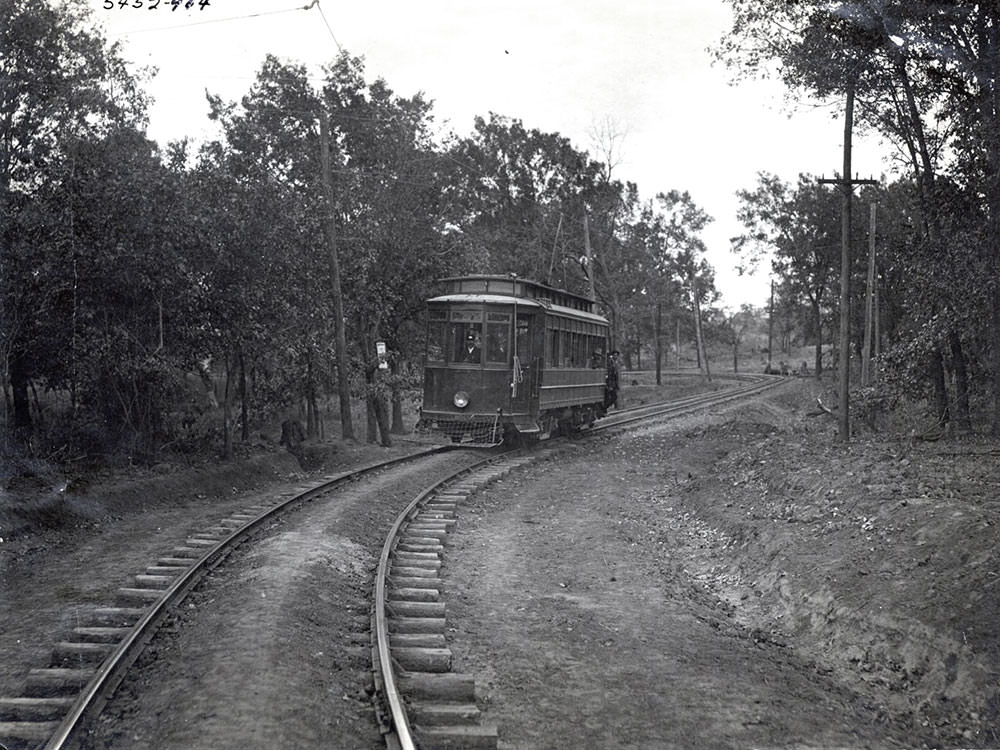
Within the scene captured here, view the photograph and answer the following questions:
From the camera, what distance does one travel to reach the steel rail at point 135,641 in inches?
193

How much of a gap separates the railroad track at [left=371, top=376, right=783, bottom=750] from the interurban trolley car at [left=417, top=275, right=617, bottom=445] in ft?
18.2

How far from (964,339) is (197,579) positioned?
50.9 feet

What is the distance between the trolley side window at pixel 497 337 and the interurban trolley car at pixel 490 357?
0.07 feet

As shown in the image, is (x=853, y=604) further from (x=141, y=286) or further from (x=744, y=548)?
(x=141, y=286)

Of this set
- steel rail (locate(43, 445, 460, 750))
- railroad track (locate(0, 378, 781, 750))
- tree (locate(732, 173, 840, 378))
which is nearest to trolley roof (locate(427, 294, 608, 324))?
steel rail (locate(43, 445, 460, 750))

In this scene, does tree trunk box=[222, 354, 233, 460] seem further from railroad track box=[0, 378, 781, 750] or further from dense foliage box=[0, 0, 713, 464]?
railroad track box=[0, 378, 781, 750]

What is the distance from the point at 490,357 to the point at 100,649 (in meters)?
12.3

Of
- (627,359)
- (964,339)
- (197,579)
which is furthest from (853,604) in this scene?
(627,359)

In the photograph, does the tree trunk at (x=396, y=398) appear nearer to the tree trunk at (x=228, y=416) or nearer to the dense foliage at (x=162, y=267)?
the dense foliage at (x=162, y=267)

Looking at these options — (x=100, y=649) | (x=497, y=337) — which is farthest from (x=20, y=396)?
(x=100, y=649)

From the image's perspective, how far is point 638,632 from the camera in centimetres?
723

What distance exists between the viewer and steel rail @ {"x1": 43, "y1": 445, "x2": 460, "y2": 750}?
4.91 meters

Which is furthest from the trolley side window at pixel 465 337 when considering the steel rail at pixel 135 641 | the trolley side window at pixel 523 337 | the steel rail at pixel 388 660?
the steel rail at pixel 135 641

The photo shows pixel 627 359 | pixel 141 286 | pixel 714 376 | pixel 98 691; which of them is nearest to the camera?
pixel 98 691
